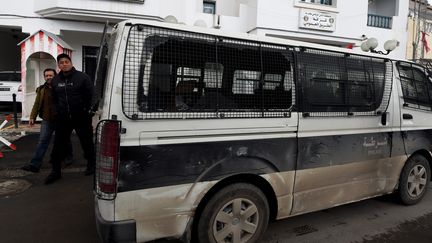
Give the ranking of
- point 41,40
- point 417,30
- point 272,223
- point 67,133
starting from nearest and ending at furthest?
point 272,223
point 67,133
point 41,40
point 417,30

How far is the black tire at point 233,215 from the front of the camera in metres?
2.95

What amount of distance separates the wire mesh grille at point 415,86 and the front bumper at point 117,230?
3.67 meters

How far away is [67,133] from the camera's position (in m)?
5.17

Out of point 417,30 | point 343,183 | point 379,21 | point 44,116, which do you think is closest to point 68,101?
point 44,116

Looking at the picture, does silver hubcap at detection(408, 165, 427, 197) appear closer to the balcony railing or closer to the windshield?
the balcony railing

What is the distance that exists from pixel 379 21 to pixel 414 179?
549 inches

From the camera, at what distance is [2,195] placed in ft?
15.5

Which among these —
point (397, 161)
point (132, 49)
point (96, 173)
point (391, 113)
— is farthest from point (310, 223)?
point (132, 49)

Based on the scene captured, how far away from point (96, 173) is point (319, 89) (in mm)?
2323

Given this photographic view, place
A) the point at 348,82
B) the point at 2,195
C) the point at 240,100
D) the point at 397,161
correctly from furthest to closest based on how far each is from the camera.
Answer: the point at 2,195
the point at 397,161
the point at 348,82
the point at 240,100

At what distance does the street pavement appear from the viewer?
364 centimetres

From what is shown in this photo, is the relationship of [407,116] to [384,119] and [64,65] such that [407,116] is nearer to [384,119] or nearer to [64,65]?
[384,119]

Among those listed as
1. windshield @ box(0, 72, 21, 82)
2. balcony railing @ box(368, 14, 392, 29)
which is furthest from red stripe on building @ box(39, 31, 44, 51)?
balcony railing @ box(368, 14, 392, 29)

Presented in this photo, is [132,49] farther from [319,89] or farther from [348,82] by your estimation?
[348,82]
